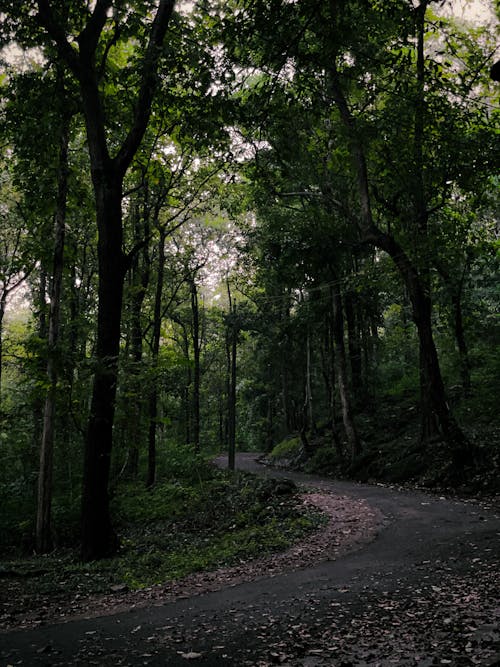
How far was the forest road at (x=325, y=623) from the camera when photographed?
13.5ft

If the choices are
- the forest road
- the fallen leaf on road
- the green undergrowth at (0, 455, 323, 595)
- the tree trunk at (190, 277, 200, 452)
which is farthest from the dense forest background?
the fallen leaf on road

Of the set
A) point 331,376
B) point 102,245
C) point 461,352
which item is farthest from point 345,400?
point 102,245

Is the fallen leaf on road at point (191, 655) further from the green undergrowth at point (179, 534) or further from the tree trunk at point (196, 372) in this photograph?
the tree trunk at point (196, 372)

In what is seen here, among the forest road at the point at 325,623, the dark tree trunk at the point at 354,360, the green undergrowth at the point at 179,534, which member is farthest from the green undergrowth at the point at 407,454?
the forest road at the point at 325,623

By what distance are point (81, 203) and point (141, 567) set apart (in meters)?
8.30

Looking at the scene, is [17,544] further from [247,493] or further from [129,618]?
[129,618]

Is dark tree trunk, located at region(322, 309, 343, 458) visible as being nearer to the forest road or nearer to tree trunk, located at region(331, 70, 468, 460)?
tree trunk, located at region(331, 70, 468, 460)

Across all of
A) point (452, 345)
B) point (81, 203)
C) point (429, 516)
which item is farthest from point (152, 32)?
point (452, 345)

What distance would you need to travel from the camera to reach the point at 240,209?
19.8 metres

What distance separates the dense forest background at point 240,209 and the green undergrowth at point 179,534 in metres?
0.75

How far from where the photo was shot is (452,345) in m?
22.4

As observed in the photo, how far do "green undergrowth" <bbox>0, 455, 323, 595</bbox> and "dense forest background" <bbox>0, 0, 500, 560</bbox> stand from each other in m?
0.75

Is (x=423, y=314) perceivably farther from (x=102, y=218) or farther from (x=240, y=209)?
(x=102, y=218)

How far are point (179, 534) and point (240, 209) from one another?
13.0 meters
